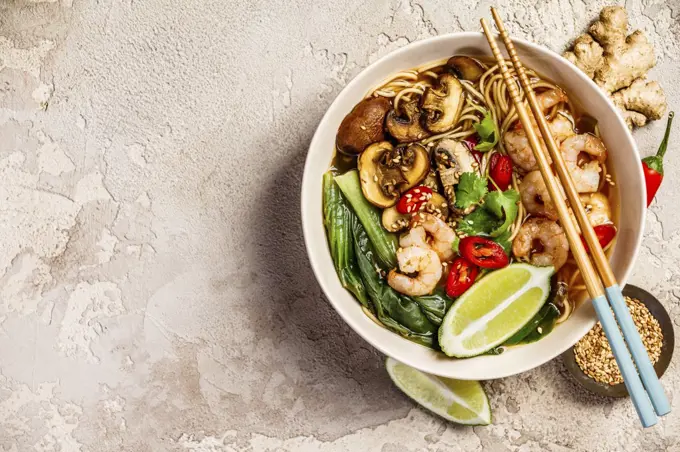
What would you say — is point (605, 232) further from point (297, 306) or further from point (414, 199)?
point (297, 306)

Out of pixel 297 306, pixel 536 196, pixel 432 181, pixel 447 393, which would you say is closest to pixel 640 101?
pixel 536 196

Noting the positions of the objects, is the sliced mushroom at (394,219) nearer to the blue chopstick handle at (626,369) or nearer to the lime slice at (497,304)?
the lime slice at (497,304)

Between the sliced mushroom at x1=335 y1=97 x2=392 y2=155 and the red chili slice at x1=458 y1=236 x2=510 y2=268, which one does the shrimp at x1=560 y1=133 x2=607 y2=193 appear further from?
the sliced mushroom at x1=335 y1=97 x2=392 y2=155

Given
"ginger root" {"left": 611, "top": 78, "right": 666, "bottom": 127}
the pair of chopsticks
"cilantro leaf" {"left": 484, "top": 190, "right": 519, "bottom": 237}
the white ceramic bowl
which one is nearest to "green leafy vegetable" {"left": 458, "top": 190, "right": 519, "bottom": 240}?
"cilantro leaf" {"left": 484, "top": 190, "right": 519, "bottom": 237}

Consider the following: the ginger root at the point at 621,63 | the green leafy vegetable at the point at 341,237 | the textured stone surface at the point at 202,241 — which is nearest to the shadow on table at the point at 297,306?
the textured stone surface at the point at 202,241

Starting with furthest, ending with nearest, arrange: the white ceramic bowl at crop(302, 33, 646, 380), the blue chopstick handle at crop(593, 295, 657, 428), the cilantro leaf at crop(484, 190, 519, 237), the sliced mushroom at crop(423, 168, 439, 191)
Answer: the sliced mushroom at crop(423, 168, 439, 191) → the cilantro leaf at crop(484, 190, 519, 237) → the white ceramic bowl at crop(302, 33, 646, 380) → the blue chopstick handle at crop(593, 295, 657, 428)

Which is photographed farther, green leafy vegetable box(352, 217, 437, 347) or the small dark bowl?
the small dark bowl

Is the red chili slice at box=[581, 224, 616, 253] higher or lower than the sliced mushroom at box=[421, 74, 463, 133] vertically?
lower
